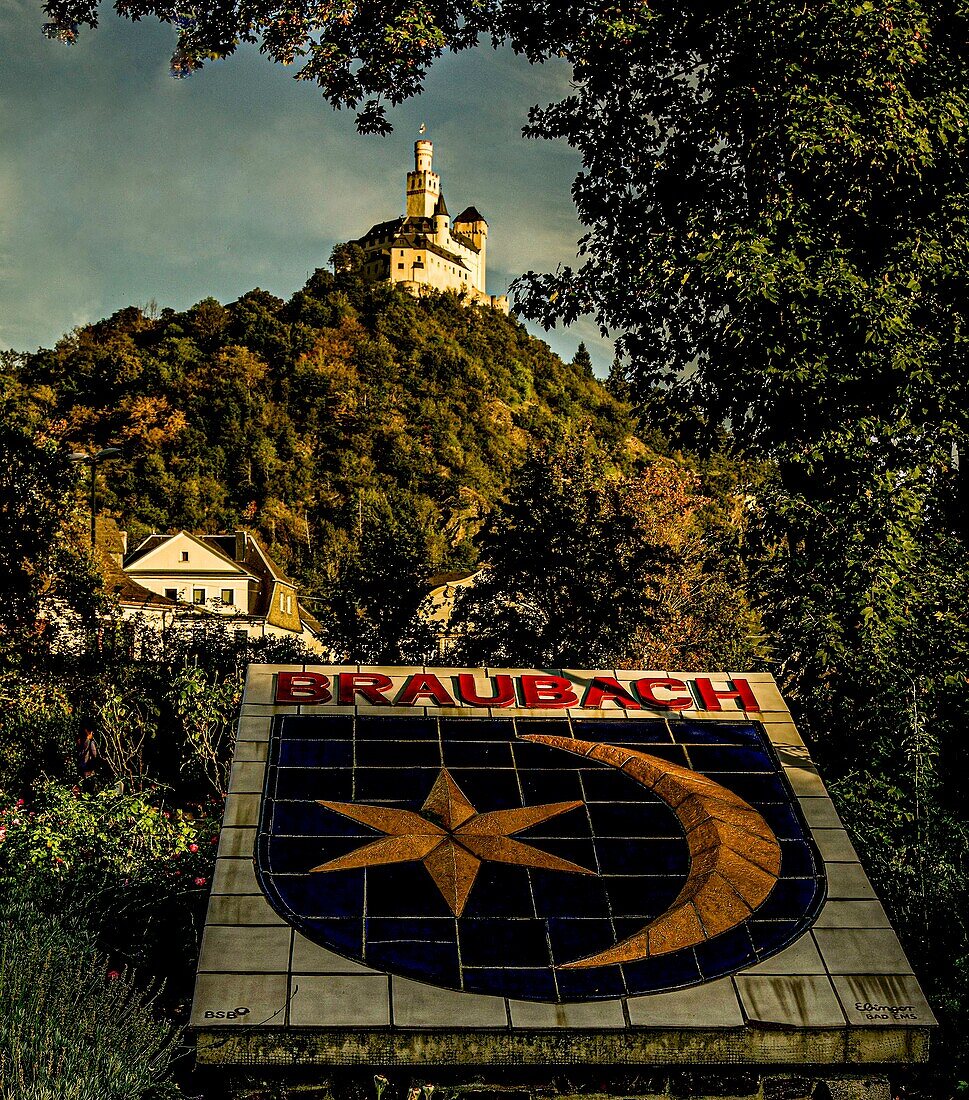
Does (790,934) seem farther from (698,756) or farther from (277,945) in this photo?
(277,945)

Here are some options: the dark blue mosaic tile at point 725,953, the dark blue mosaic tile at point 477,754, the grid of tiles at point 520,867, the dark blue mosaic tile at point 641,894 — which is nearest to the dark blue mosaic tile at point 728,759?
the grid of tiles at point 520,867

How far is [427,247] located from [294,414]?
116 ft

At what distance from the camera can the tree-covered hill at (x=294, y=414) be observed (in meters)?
65.7

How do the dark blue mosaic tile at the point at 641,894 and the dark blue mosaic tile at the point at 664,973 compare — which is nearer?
→ the dark blue mosaic tile at the point at 664,973

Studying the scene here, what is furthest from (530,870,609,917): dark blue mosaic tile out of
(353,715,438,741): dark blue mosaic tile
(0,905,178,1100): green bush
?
(0,905,178,1100): green bush

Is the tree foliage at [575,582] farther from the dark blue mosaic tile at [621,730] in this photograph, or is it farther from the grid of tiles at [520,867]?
the grid of tiles at [520,867]

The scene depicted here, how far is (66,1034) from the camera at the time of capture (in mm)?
4762

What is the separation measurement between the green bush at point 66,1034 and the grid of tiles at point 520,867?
34.8 inches

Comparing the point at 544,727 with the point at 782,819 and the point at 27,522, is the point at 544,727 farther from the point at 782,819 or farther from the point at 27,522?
the point at 27,522

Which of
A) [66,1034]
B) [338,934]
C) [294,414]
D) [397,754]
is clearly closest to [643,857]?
[397,754]

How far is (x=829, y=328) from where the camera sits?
927 centimetres

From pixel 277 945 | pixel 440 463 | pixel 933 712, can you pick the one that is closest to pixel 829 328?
pixel 933 712

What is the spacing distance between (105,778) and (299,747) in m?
9.98

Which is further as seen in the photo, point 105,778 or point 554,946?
point 105,778
